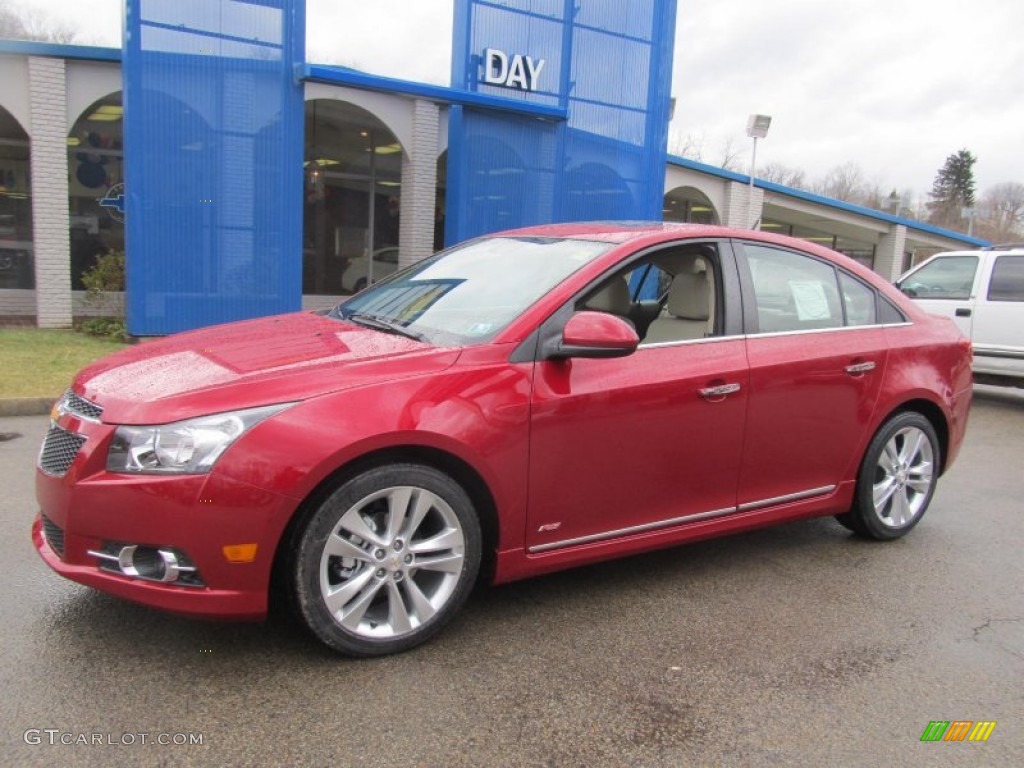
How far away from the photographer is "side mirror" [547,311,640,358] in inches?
123

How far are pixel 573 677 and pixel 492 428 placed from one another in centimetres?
94

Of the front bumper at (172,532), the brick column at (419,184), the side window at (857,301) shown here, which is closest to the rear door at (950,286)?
the side window at (857,301)

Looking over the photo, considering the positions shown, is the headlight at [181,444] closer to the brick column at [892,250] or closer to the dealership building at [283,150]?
the dealership building at [283,150]

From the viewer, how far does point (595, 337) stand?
3.13 meters

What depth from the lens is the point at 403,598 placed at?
3023 millimetres

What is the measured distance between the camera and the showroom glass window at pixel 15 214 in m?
13.4

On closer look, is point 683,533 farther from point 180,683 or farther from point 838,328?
point 180,683

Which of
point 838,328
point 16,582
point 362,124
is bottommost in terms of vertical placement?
point 16,582

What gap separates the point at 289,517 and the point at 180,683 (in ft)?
2.26

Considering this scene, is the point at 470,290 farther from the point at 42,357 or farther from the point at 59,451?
the point at 42,357

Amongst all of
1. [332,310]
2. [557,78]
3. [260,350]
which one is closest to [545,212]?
[557,78]

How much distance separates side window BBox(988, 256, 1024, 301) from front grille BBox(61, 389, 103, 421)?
9639 mm

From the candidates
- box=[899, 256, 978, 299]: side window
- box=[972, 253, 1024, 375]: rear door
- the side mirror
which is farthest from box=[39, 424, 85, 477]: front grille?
box=[899, 256, 978, 299]: side window

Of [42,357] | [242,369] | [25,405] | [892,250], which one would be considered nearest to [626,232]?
[242,369]
